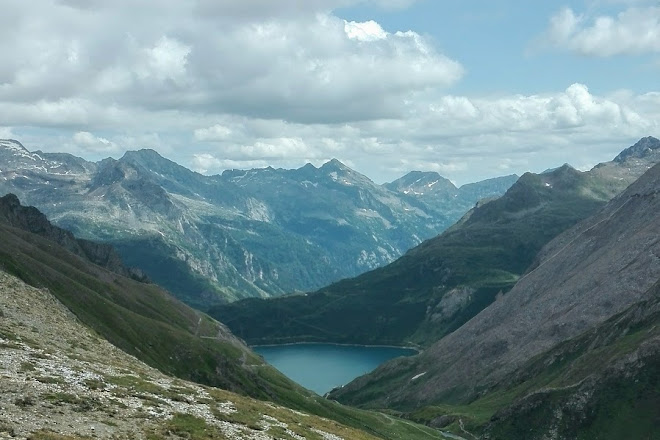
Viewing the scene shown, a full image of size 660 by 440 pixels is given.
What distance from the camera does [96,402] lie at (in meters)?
53.9

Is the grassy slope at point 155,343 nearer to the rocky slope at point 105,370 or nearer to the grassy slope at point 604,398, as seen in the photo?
the rocky slope at point 105,370

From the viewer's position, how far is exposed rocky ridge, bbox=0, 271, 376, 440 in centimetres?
4744

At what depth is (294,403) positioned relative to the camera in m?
158

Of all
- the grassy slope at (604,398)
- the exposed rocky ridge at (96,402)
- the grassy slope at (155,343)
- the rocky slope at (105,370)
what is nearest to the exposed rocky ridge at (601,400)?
the grassy slope at (604,398)

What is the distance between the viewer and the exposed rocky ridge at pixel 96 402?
47.4 m

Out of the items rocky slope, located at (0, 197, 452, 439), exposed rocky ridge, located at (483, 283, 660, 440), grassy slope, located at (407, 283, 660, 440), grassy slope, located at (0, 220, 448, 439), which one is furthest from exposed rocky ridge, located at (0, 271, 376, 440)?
grassy slope, located at (407, 283, 660, 440)

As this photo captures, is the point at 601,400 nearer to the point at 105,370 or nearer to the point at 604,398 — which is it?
the point at 604,398

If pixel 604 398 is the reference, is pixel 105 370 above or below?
above

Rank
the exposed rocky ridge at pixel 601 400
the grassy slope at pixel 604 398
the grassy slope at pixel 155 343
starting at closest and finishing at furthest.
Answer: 1. the exposed rocky ridge at pixel 601 400
2. the grassy slope at pixel 604 398
3. the grassy slope at pixel 155 343

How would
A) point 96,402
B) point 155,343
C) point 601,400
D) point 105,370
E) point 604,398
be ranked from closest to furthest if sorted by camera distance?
point 96,402
point 105,370
point 601,400
point 604,398
point 155,343

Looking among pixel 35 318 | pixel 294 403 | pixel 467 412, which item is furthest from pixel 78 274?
pixel 467 412

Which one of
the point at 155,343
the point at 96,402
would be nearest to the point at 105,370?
the point at 96,402

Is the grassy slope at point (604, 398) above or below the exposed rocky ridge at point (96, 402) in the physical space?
below

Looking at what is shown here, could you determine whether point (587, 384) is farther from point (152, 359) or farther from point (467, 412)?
point (152, 359)
